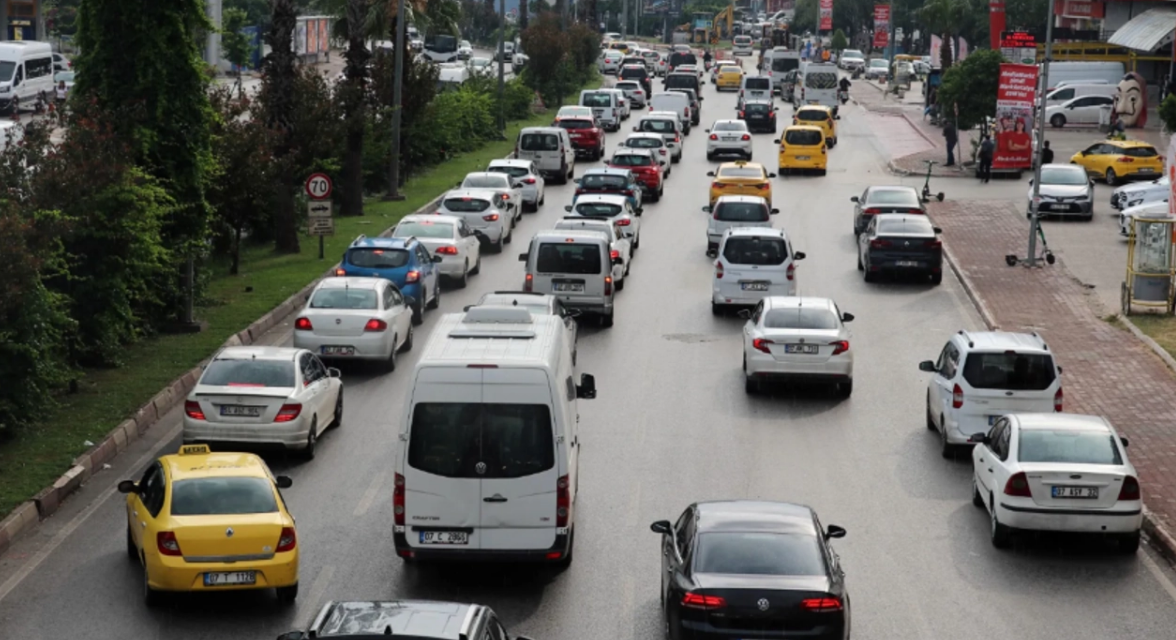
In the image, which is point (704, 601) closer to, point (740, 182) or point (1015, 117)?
point (740, 182)

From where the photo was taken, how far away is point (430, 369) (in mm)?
15688

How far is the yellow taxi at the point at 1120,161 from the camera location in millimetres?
53375

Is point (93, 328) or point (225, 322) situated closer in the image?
point (93, 328)

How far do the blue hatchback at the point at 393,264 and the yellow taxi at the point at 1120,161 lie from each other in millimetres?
28617

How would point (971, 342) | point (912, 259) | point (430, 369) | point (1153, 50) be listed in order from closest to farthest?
point (430, 369), point (971, 342), point (912, 259), point (1153, 50)

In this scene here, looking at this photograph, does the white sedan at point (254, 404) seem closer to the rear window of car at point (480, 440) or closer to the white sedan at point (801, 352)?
the rear window of car at point (480, 440)

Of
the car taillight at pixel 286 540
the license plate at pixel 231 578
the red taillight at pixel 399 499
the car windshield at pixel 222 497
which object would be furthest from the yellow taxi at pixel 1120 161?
the license plate at pixel 231 578

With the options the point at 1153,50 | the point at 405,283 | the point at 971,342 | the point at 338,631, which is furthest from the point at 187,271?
the point at 1153,50

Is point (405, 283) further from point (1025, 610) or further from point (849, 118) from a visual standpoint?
point (849, 118)

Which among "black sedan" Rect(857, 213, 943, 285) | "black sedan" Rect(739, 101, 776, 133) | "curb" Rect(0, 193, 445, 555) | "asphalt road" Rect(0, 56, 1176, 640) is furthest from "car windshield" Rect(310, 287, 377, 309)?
"black sedan" Rect(739, 101, 776, 133)

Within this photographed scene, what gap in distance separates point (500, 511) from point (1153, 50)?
65.2 metres

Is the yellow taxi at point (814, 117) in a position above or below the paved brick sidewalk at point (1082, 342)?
above

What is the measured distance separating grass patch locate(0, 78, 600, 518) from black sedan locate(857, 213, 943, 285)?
11.3 metres

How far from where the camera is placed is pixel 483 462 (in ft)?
51.5
